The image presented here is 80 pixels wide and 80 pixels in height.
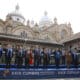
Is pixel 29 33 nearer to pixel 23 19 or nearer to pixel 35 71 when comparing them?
pixel 23 19

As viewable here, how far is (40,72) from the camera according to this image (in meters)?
16.5

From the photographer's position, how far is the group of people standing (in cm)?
1576

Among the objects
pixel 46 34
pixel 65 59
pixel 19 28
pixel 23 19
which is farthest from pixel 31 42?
pixel 23 19

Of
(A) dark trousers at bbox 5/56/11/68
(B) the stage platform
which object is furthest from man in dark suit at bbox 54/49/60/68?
(A) dark trousers at bbox 5/56/11/68

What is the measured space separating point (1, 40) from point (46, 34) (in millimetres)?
25089

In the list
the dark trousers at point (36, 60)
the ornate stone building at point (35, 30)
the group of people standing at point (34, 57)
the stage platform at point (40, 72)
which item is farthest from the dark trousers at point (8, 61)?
the ornate stone building at point (35, 30)

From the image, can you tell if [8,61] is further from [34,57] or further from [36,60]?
[36,60]

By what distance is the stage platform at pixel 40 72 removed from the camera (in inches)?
610

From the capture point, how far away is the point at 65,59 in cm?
1736

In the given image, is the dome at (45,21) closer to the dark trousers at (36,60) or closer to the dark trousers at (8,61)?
the dark trousers at (36,60)

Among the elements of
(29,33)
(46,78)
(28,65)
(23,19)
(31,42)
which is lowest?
(46,78)

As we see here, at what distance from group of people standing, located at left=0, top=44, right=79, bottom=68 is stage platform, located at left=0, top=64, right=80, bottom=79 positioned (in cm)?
37

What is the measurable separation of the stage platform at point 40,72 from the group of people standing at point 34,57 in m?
0.37

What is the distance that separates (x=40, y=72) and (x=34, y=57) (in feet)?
4.06
